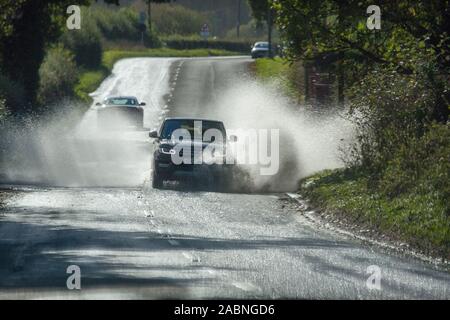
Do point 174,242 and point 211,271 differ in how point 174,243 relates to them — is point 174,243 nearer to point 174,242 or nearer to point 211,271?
point 174,242

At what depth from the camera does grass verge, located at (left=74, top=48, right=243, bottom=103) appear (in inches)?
2727

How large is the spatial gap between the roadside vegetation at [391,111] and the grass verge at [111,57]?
34.8 metres

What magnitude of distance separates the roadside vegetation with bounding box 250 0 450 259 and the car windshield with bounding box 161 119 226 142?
264 centimetres

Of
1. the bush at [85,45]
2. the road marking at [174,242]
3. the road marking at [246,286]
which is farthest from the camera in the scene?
the bush at [85,45]

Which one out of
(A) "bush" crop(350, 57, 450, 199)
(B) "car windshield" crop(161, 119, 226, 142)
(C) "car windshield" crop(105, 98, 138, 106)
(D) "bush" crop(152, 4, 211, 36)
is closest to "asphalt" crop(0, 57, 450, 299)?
(B) "car windshield" crop(161, 119, 226, 142)

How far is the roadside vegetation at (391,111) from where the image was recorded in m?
19.9

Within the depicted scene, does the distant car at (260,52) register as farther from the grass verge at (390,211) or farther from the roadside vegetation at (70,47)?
the grass verge at (390,211)

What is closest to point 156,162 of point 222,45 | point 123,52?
point 123,52

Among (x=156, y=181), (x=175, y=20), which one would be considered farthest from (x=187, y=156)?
(x=175, y=20)

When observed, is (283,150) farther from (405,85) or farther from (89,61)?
(89,61)

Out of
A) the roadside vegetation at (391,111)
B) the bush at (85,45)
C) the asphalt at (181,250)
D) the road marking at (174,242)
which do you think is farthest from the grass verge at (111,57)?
the road marking at (174,242)

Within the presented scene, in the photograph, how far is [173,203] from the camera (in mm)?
24266

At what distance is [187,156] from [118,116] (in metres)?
22.3

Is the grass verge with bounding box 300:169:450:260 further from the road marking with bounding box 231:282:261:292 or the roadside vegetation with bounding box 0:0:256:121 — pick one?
the roadside vegetation with bounding box 0:0:256:121
